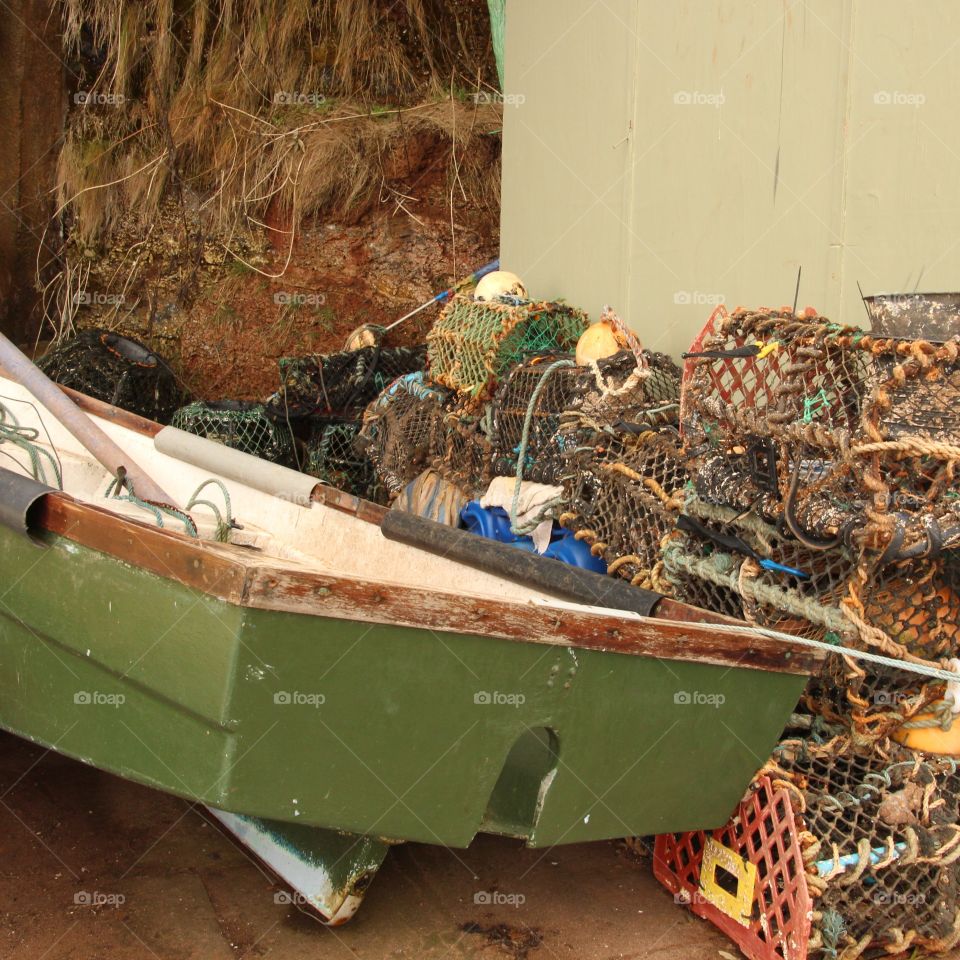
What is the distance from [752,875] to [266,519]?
263 centimetres

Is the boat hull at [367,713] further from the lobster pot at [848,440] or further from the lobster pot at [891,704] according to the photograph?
the lobster pot at [848,440]

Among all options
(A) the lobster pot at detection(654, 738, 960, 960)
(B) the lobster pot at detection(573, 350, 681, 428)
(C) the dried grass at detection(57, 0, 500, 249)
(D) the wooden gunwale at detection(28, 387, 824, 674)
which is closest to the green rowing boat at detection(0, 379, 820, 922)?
(D) the wooden gunwale at detection(28, 387, 824, 674)

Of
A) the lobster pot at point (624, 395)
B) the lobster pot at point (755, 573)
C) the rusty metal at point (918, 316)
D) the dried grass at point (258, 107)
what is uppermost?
the dried grass at point (258, 107)

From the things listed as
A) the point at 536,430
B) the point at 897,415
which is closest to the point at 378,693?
the point at 897,415

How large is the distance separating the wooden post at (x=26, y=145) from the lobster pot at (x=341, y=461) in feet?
13.2

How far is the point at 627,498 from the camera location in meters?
3.55

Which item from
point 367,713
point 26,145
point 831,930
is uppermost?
point 26,145

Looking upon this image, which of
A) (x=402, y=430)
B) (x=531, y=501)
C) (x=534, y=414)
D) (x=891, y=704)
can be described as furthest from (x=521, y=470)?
(x=891, y=704)

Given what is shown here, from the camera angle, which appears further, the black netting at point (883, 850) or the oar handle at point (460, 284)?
the oar handle at point (460, 284)

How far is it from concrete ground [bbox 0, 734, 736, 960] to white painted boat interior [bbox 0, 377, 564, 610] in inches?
32.6

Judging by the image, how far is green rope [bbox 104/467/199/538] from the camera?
3646 millimetres

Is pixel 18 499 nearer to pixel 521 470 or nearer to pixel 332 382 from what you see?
pixel 521 470

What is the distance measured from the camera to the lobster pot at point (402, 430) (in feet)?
17.2

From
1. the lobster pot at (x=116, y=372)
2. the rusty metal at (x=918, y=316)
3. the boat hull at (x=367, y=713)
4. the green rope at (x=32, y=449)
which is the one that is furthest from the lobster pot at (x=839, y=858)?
the lobster pot at (x=116, y=372)
